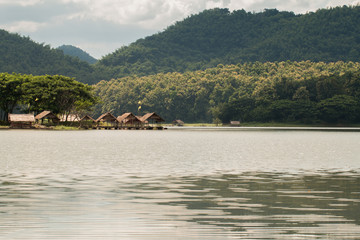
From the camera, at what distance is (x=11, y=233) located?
33.5 ft

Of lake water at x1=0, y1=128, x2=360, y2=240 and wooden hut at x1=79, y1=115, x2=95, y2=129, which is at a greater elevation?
wooden hut at x1=79, y1=115, x2=95, y2=129

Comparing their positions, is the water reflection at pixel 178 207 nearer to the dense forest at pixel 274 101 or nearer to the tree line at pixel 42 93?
the tree line at pixel 42 93

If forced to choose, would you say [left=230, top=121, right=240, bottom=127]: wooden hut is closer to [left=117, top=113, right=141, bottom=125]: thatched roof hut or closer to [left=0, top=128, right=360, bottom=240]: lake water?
[left=117, top=113, right=141, bottom=125]: thatched roof hut

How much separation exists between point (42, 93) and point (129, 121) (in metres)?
29.6

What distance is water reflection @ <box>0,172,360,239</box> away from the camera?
34.2 ft

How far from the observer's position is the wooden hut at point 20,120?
103125mm

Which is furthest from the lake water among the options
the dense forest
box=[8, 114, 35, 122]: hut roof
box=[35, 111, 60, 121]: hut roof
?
the dense forest

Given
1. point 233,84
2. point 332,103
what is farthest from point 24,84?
point 233,84

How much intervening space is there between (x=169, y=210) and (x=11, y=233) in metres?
4.18

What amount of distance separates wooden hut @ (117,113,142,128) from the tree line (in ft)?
49.3

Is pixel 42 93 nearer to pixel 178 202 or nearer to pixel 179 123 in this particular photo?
pixel 179 123

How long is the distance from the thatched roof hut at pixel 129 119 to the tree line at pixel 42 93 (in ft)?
47.1

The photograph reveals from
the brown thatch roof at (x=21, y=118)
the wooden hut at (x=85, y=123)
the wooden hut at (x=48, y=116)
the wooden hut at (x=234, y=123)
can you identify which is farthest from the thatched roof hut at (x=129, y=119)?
the wooden hut at (x=234, y=123)

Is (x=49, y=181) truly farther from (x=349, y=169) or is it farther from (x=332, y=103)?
(x=332, y=103)
